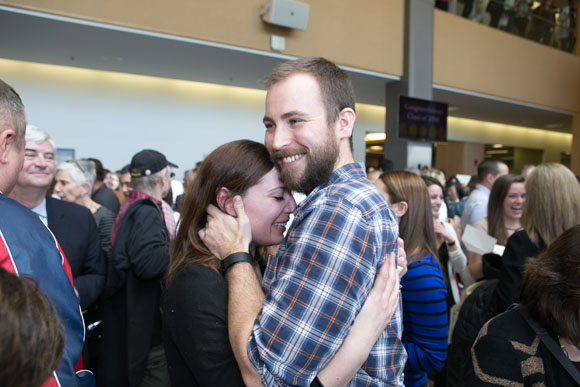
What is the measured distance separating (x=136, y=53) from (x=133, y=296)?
494 cm

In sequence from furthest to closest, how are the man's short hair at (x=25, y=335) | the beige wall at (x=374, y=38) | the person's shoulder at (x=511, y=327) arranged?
the beige wall at (x=374, y=38)
the person's shoulder at (x=511, y=327)
the man's short hair at (x=25, y=335)

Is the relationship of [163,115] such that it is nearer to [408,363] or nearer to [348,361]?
[408,363]

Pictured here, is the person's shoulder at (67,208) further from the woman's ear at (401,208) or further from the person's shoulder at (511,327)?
the person's shoulder at (511,327)

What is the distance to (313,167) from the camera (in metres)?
1.15

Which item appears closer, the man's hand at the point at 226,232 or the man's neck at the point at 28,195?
the man's hand at the point at 226,232

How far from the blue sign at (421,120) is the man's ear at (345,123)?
520 centimetres

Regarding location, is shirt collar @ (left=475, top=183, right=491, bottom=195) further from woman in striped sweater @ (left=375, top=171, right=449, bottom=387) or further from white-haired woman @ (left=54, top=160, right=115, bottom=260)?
white-haired woman @ (left=54, top=160, right=115, bottom=260)

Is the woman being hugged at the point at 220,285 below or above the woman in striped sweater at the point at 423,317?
above

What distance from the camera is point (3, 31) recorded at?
17.1 ft

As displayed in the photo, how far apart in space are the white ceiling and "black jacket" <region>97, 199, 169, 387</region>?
3767mm

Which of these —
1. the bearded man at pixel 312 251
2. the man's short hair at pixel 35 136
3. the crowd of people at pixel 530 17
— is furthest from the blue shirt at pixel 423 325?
the crowd of people at pixel 530 17

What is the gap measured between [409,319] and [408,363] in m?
0.19

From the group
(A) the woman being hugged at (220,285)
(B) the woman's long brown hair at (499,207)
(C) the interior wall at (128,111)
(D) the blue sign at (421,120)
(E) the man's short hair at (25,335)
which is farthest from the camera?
(C) the interior wall at (128,111)

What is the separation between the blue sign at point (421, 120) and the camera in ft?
20.4
